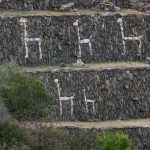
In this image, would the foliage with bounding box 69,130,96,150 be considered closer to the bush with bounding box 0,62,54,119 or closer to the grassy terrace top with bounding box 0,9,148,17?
the bush with bounding box 0,62,54,119

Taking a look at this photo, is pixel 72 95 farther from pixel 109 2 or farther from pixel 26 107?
pixel 109 2

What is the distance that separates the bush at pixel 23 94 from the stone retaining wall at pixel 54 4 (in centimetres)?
677

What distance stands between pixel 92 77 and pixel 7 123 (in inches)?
264

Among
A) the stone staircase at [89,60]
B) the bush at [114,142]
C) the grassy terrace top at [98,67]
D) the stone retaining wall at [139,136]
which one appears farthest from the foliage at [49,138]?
the grassy terrace top at [98,67]

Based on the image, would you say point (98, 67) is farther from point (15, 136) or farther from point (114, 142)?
point (15, 136)

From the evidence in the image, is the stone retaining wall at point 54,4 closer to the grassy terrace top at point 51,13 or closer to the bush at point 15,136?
the grassy terrace top at point 51,13

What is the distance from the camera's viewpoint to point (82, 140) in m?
33.1

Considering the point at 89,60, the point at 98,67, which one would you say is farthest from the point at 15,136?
the point at 89,60

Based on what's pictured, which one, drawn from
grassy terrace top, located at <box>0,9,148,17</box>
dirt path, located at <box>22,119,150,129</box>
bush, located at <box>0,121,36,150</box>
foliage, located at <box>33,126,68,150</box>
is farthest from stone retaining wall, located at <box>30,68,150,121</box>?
bush, located at <box>0,121,36,150</box>

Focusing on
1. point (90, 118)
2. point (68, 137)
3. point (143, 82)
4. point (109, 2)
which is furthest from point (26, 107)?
point (109, 2)

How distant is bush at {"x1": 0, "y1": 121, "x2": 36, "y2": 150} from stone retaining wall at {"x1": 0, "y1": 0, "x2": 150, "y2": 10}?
9.65m

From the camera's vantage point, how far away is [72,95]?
1393 inches

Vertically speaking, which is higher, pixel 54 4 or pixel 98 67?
pixel 54 4

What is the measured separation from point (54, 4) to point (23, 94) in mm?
8389
